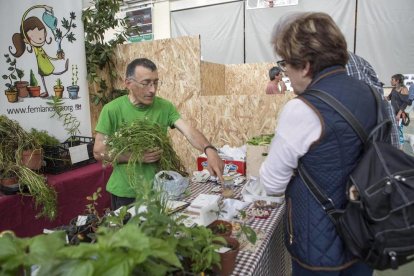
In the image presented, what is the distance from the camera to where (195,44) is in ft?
12.1

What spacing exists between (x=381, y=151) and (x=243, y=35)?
791cm

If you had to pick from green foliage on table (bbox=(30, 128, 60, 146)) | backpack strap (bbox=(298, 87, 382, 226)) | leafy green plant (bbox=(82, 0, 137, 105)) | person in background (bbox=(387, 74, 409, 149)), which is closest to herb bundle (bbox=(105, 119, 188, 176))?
backpack strap (bbox=(298, 87, 382, 226))

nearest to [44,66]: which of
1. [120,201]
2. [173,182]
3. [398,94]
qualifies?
[120,201]

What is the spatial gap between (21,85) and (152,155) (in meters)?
1.69

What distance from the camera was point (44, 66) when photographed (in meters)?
2.84

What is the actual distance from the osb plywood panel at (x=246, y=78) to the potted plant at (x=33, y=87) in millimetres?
3569

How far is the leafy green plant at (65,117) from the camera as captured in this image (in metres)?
2.90

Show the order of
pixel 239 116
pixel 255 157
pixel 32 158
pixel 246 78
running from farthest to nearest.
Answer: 1. pixel 246 78
2. pixel 239 116
3. pixel 32 158
4. pixel 255 157

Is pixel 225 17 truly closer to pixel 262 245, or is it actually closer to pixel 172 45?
pixel 172 45

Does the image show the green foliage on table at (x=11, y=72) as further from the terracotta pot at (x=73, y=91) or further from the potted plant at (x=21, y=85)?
the terracotta pot at (x=73, y=91)

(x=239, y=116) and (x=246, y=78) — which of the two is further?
(x=246, y=78)

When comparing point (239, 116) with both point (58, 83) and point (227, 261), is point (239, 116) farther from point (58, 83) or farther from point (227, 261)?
point (227, 261)

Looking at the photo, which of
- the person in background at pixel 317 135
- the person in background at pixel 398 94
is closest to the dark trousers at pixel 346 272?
the person in background at pixel 317 135

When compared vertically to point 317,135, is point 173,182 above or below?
below
